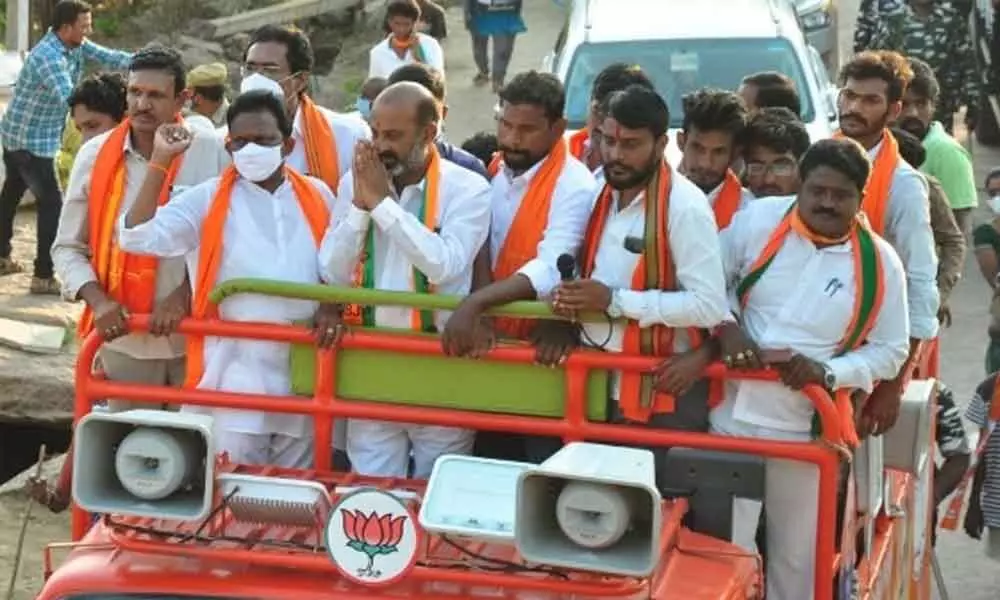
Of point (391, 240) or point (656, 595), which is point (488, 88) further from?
point (656, 595)

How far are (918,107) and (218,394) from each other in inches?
190

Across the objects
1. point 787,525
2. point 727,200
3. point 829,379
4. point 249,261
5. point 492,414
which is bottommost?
point 787,525

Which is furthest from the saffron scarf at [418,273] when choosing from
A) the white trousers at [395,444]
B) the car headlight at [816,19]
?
the car headlight at [816,19]

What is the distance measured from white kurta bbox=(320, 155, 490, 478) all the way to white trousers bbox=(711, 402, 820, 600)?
81 centimetres

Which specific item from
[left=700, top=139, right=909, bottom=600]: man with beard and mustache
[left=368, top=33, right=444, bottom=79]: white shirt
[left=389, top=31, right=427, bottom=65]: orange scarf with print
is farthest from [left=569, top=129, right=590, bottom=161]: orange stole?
[left=389, top=31, right=427, bottom=65]: orange scarf with print

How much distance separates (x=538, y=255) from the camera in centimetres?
488

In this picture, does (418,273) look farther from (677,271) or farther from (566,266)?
(677,271)

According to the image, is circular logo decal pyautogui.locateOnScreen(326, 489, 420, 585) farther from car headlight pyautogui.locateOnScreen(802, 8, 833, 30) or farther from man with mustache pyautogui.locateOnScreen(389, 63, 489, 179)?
car headlight pyautogui.locateOnScreen(802, 8, 833, 30)

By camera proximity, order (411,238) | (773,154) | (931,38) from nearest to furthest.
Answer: (411,238), (773,154), (931,38)

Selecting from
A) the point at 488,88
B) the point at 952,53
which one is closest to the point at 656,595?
the point at 952,53

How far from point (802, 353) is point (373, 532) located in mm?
1405

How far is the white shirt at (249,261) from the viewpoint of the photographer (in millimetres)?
4859

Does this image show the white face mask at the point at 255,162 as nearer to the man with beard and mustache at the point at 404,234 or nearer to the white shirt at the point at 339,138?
the man with beard and mustache at the point at 404,234

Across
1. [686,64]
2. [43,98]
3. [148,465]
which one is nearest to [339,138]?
[148,465]
